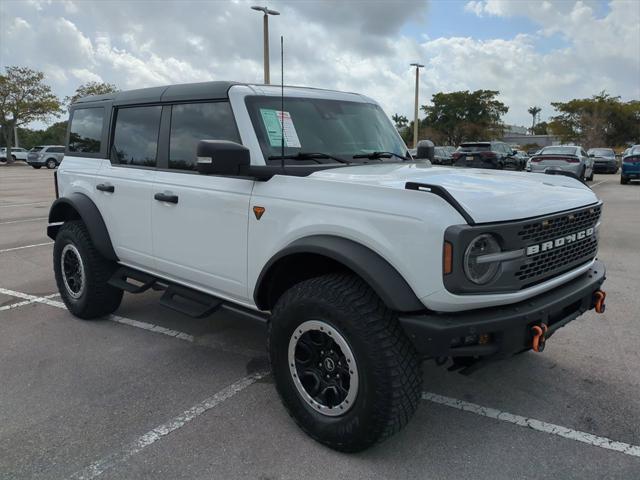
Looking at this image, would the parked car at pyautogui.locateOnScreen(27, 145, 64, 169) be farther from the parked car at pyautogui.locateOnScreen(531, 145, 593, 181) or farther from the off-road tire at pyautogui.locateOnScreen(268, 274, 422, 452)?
the off-road tire at pyautogui.locateOnScreen(268, 274, 422, 452)

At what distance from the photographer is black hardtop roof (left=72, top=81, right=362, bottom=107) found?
3.57 meters

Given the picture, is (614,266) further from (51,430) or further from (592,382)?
(51,430)

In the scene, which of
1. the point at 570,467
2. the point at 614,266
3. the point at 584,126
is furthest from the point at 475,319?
the point at 584,126

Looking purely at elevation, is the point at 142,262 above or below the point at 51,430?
above

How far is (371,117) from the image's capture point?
4211 millimetres

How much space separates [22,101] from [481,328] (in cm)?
5040

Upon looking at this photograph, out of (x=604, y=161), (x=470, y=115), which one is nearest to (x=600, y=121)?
(x=470, y=115)

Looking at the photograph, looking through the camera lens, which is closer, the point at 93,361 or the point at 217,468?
the point at 217,468

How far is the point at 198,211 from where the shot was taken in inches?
139

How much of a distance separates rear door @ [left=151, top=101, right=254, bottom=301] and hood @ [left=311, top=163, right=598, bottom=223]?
0.63 meters

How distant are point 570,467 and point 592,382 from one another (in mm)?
1112

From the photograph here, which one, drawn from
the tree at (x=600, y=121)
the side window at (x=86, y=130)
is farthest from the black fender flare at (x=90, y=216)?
the tree at (x=600, y=121)

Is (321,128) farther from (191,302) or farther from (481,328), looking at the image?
(481,328)

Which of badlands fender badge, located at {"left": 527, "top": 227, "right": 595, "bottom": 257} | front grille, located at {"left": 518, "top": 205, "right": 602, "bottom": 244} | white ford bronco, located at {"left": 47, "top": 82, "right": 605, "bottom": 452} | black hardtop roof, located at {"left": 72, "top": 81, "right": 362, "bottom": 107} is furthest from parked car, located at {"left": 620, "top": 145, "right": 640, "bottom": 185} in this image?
black hardtop roof, located at {"left": 72, "top": 81, "right": 362, "bottom": 107}
